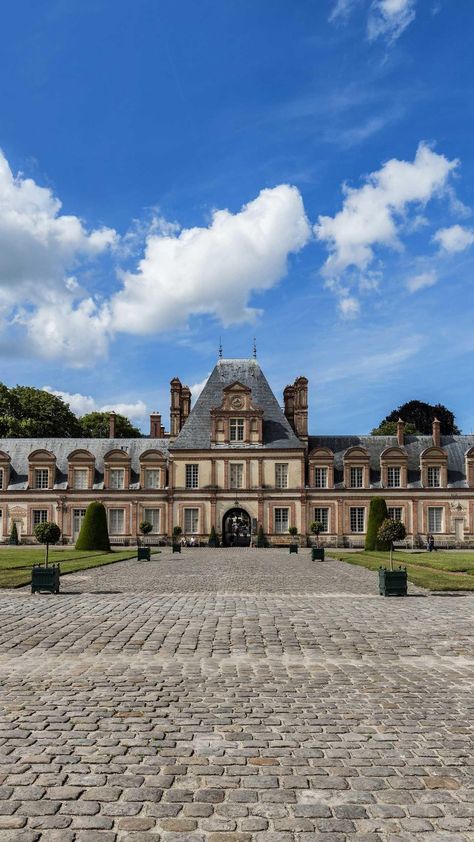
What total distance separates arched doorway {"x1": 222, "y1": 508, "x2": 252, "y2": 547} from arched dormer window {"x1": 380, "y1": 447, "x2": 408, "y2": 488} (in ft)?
36.8

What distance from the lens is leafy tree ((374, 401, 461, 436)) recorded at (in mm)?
79938

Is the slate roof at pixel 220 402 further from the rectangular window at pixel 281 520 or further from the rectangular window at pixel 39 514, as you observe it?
the rectangular window at pixel 39 514

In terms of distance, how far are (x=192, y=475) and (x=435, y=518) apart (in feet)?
62.3

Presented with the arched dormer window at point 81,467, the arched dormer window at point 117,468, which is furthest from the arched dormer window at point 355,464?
the arched dormer window at point 81,467

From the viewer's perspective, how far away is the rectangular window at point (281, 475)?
53781 mm

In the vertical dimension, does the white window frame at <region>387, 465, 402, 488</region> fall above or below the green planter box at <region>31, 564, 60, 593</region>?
above

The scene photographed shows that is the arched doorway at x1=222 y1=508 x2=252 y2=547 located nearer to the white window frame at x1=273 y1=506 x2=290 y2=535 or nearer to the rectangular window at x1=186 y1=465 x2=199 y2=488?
the white window frame at x1=273 y1=506 x2=290 y2=535

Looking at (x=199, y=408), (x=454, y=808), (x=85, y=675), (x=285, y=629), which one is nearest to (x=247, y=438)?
(x=199, y=408)

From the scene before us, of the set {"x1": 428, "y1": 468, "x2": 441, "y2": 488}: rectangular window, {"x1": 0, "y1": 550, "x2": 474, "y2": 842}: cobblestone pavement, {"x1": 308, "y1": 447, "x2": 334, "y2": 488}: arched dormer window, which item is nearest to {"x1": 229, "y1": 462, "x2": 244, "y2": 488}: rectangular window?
{"x1": 308, "y1": 447, "x2": 334, "y2": 488}: arched dormer window

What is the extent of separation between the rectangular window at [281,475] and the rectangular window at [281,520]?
200 cm

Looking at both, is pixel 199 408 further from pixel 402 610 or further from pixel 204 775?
pixel 204 775

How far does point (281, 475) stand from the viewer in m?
53.9

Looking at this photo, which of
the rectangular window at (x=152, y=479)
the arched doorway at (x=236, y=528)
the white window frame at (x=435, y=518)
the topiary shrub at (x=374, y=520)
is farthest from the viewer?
the rectangular window at (x=152, y=479)

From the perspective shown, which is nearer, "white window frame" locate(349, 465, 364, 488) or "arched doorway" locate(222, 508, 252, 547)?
"arched doorway" locate(222, 508, 252, 547)
